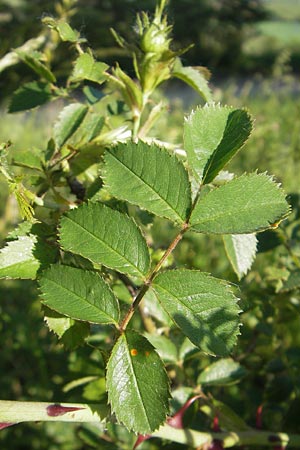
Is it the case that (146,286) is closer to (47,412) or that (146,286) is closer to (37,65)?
(47,412)

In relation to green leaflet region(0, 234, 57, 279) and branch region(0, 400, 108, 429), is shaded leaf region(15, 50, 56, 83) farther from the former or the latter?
branch region(0, 400, 108, 429)

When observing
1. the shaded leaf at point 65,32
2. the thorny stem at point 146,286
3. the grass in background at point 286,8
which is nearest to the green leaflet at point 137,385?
the thorny stem at point 146,286

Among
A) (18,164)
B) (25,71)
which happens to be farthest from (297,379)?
(25,71)

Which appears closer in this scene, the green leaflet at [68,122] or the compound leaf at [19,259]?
the compound leaf at [19,259]

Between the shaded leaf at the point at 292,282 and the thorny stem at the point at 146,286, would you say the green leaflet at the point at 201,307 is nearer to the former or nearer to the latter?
the thorny stem at the point at 146,286

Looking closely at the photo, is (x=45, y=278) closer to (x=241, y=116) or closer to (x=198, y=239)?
(x=241, y=116)

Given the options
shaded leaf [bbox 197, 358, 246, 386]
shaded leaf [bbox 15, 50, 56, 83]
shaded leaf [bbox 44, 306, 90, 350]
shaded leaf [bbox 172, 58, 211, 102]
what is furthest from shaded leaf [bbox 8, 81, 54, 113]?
shaded leaf [bbox 197, 358, 246, 386]
